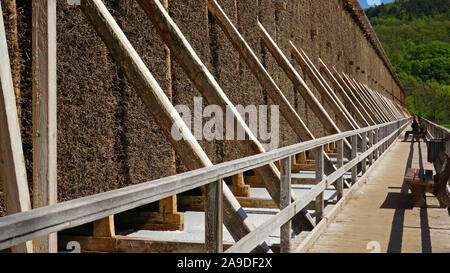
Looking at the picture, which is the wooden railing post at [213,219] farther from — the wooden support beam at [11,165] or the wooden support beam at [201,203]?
the wooden support beam at [201,203]

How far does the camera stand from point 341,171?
7734mm

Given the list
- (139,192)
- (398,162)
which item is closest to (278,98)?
(139,192)

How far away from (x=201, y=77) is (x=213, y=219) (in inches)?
134

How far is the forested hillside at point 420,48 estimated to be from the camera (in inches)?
4729

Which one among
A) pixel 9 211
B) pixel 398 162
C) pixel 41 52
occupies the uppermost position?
pixel 41 52

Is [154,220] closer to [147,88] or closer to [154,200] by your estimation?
[147,88]

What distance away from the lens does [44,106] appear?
4.16 meters

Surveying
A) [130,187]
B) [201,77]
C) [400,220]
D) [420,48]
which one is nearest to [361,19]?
[400,220]

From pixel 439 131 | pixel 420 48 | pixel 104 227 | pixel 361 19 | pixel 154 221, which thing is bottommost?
pixel 154 221

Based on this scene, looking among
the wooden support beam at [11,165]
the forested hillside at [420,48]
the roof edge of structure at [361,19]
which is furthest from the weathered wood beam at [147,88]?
the forested hillside at [420,48]

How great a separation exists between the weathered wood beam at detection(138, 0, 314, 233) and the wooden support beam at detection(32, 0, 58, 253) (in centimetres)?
172

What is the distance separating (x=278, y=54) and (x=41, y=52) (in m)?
6.98
